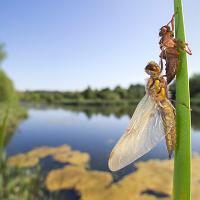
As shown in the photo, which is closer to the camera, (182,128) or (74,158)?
(182,128)

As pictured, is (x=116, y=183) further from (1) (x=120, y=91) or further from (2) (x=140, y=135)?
(1) (x=120, y=91)

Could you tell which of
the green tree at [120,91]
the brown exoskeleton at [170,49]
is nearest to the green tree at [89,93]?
the green tree at [120,91]

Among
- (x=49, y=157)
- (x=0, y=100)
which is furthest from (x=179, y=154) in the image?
(x=0, y=100)

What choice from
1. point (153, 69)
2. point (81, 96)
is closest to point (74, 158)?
point (153, 69)

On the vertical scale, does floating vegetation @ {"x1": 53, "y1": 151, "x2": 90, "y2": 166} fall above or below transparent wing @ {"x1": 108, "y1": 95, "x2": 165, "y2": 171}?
below

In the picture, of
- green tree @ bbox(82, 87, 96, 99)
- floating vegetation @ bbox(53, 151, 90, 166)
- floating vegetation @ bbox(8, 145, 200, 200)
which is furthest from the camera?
green tree @ bbox(82, 87, 96, 99)

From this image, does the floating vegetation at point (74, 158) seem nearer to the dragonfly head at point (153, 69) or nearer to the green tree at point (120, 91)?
the dragonfly head at point (153, 69)

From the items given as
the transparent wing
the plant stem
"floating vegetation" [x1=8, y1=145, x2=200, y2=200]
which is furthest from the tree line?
the plant stem

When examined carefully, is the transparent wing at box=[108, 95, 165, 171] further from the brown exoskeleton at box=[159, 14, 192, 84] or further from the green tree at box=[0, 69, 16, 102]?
the green tree at box=[0, 69, 16, 102]
